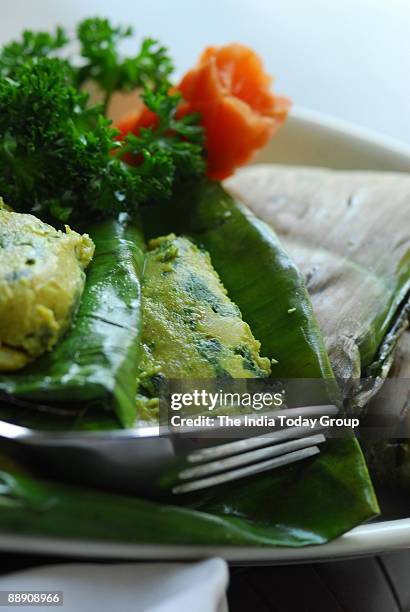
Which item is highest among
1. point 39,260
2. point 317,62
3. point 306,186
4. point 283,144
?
point 317,62

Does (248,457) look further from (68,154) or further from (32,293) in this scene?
(68,154)

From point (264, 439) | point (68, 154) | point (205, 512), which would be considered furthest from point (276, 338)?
point (68, 154)

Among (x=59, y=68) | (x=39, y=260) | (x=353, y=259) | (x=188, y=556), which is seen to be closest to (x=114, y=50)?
(x=59, y=68)

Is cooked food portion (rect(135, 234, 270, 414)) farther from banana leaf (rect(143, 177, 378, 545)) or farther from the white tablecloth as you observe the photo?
the white tablecloth

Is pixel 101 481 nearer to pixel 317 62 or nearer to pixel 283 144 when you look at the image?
pixel 283 144

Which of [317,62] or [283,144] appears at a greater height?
[317,62]

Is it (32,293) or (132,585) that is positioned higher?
(32,293)

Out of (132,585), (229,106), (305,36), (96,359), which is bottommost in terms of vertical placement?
(132,585)

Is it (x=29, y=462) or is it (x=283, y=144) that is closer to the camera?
(x=29, y=462)
